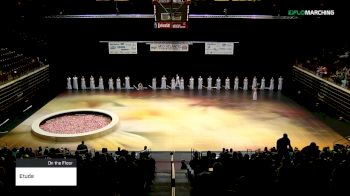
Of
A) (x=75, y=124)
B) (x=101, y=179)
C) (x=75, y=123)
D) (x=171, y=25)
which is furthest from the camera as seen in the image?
(x=171, y=25)

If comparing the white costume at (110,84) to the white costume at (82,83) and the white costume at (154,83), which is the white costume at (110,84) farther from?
the white costume at (154,83)

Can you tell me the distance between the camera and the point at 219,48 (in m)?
22.0

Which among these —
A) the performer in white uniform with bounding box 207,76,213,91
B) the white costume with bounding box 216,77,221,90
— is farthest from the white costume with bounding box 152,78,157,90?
the white costume with bounding box 216,77,221,90

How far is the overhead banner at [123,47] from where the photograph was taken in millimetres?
22078

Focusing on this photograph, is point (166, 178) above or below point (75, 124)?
above

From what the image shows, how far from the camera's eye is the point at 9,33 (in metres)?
22.2

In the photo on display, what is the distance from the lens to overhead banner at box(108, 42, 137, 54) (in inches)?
869

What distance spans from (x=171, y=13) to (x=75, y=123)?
6.39 meters

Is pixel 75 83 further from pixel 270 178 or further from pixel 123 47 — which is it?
pixel 270 178

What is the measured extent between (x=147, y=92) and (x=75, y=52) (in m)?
5.50

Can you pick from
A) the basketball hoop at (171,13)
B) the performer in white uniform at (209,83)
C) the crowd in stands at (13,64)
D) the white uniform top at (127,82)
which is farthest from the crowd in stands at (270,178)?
the white uniform top at (127,82)

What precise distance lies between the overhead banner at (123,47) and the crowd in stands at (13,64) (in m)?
4.25

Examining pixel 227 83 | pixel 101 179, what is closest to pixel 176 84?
pixel 227 83

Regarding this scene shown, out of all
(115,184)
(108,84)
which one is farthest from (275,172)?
(108,84)
